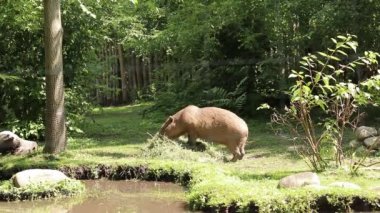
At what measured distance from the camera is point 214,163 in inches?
403

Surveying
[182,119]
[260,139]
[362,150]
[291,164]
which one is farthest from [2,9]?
[362,150]

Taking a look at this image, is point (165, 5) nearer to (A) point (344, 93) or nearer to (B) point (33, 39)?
(B) point (33, 39)

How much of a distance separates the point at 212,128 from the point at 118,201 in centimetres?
278

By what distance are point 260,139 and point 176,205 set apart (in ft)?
16.8

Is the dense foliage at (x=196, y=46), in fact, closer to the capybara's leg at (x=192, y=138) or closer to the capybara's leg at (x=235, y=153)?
the capybara's leg at (x=192, y=138)

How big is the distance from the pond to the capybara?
1.66 metres

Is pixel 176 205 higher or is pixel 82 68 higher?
pixel 82 68

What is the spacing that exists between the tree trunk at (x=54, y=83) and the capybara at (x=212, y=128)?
188cm

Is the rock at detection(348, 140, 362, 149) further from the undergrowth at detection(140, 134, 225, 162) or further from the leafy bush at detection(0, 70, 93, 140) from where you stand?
the leafy bush at detection(0, 70, 93, 140)

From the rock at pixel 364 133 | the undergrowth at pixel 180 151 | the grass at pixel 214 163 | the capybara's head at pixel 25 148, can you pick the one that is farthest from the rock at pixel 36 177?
the rock at pixel 364 133

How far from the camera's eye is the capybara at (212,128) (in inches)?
Result: 417

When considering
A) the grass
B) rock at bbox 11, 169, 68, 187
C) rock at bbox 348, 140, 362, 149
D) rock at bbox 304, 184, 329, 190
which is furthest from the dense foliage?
rock at bbox 304, 184, 329, 190

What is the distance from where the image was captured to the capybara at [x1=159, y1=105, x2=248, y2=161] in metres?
10.6

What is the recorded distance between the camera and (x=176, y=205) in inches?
317
